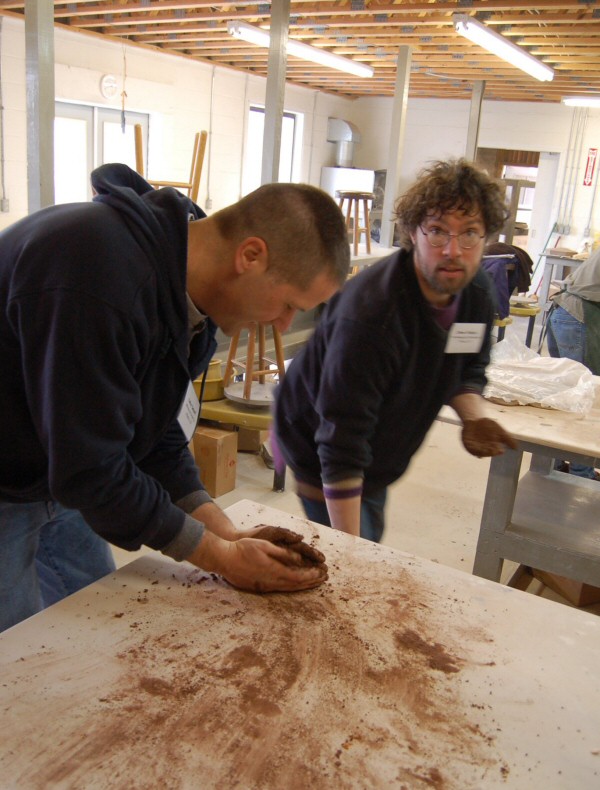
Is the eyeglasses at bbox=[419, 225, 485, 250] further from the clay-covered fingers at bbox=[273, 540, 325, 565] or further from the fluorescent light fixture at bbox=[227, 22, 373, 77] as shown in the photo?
the fluorescent light fixture at bbox=[227, 22, 373, 77]

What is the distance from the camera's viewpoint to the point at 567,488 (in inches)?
109

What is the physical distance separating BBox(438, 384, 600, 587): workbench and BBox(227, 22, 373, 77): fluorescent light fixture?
12.9 feet

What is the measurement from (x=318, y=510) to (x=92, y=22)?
6444 mm

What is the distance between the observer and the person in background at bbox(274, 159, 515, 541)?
1.44 meters

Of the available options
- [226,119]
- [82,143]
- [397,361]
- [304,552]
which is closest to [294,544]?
[304,552]

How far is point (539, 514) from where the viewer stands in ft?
8.13

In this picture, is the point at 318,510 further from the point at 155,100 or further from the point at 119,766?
the point at 155,100

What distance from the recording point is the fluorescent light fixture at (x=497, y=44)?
480 cm

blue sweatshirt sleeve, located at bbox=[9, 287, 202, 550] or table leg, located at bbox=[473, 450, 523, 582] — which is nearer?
blue sweatshirt sleeve, located at bbox=[9, 287, 202, 550]

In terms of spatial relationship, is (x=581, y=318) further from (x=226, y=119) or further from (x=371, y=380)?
(x=226, y=119)

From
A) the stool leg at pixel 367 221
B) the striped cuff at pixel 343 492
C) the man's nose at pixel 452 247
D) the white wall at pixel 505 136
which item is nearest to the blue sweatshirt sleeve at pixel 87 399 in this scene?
the striped cuff at pixel 343 492

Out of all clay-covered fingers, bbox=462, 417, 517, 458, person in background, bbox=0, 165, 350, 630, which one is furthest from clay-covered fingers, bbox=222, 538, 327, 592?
clay-covered fingers, bbox=462, 417, 517, 458

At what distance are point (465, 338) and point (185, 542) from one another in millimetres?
940

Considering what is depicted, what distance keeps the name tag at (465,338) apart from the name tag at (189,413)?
0.63 m
